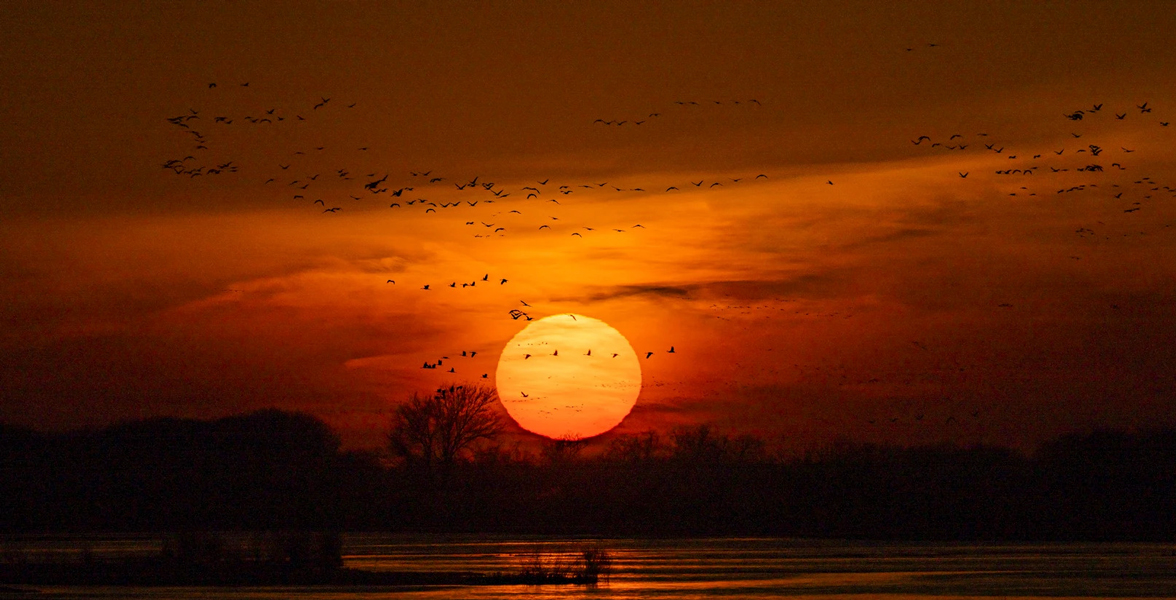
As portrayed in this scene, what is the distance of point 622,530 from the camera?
365ft

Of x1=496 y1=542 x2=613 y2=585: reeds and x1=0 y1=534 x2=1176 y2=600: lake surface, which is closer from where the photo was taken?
x1=0 y1=534 x2=1176 y2=600: lake surface

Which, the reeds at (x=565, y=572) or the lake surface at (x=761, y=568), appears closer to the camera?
the lake surface at (x=761, y=568)

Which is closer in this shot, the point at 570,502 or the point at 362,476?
the point at 570,502

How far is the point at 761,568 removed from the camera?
235ft

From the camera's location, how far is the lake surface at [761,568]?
2215 inches

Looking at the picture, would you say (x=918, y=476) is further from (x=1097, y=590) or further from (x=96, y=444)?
(x=96, y=444)

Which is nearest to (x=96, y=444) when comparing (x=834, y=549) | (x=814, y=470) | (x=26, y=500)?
(x=26, y=500)

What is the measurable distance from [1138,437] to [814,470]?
107 feet

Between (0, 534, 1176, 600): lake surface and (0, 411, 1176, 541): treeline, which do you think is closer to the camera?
(0, 534, 1176, 600): lake surface

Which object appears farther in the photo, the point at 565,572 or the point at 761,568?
the point at 761,568

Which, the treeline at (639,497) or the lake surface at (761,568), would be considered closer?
the lake surface at (761,568)

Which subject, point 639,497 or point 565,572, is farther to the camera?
point 639,497

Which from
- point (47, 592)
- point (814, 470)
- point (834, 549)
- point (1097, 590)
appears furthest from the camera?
point (814, 470)

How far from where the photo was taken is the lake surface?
56.2m
